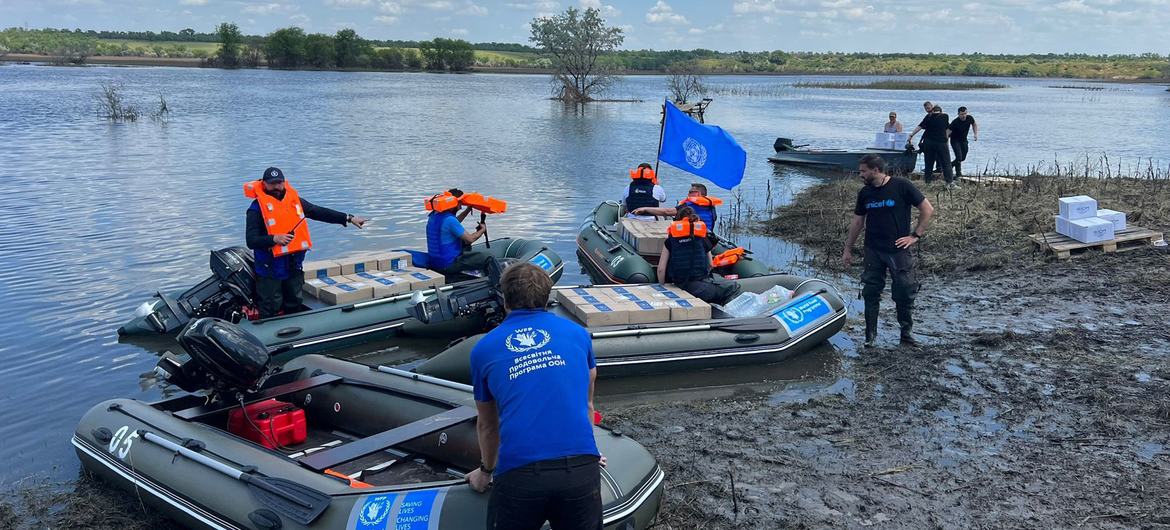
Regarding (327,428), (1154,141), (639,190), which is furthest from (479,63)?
(327,428)

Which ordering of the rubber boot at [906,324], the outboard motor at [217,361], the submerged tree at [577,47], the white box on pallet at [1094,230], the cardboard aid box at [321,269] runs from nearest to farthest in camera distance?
the outboard motor at [217,361], the rubber boot at [906,324], the cardboard aid box at [321,269], the white box on pallet at [1094,230], the submerged tree at [577,47]

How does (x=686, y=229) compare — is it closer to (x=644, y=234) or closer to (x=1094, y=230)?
(x=644, y=234)

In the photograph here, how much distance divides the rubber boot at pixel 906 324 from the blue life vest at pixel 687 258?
1804 mm

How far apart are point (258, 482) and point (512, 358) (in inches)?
80.3

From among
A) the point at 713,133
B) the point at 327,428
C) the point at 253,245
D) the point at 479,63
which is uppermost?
the point at 479,63

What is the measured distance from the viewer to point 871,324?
26.7 feet

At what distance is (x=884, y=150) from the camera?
1866 centimetres

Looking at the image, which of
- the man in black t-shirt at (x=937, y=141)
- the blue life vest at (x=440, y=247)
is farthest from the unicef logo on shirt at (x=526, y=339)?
the man in black t-shirt at (x=937, y=141)

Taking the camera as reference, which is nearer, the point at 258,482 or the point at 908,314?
the point at 258,482

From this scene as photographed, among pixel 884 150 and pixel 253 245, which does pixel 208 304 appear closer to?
pixel 253 245

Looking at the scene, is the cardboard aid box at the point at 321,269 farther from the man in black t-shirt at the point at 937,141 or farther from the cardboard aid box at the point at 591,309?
the man in black t-shirt at the point at 937,141

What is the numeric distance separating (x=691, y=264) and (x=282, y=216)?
3.72 m

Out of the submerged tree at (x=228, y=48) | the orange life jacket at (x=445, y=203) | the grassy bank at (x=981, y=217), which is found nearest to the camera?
the orange life jacket at (x=445, y=203)

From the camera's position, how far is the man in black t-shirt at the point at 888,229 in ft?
24.5
